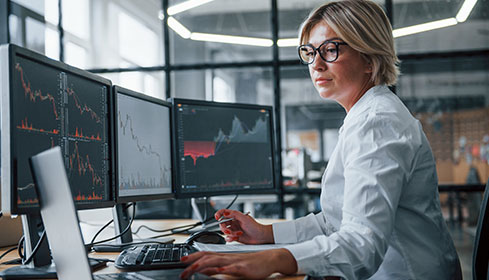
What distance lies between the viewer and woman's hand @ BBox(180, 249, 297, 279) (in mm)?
922

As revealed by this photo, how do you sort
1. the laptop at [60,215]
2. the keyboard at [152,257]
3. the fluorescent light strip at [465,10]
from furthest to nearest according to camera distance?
the fluorescent light strip at [465,10], the keyboard at [152,257], the laptop at [60,215]

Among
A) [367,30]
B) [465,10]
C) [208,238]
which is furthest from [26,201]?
[465,10]

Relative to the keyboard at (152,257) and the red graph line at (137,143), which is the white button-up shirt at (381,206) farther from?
the red graph line at (137,143)

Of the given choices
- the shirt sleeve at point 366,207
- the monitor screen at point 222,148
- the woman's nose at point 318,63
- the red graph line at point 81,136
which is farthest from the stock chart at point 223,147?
the shirt sleeve at point 366,207

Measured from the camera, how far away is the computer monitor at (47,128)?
3.33 feet

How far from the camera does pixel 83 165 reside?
1307 mm

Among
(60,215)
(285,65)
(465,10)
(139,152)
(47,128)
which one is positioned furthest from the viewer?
(285,65)

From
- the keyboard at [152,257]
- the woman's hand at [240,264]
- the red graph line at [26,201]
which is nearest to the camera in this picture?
the woman's hand at [240,264]

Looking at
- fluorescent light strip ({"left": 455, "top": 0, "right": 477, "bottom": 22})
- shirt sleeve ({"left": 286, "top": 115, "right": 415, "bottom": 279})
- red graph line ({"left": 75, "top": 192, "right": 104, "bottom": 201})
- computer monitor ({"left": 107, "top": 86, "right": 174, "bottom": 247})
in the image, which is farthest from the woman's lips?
fluorescent light strip ({"left": 455, "top": 0, "right": 477, "bottom": 22})

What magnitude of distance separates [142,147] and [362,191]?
0.90 metres

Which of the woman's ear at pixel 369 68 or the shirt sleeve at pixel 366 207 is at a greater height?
the woman's ear at pixel 369 68

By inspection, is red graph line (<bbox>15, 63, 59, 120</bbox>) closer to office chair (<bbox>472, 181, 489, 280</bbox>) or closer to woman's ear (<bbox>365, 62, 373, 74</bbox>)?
woman's ear (<bbox>365, 62, 373, 74</bbox>)

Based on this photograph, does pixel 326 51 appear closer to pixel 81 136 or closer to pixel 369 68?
pixel 369 68

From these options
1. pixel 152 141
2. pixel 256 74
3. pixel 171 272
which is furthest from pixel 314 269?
pixel 256 74
